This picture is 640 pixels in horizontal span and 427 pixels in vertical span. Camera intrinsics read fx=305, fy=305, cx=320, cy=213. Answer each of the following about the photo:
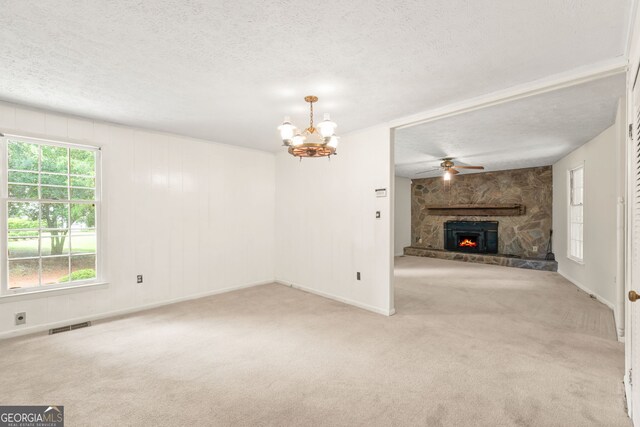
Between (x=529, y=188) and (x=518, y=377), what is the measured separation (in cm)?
653

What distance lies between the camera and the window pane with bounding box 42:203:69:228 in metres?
3.53

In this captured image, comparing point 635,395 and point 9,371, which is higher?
point 635,395

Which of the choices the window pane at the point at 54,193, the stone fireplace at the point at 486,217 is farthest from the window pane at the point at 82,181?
the stone fireplace at the point at 486,217

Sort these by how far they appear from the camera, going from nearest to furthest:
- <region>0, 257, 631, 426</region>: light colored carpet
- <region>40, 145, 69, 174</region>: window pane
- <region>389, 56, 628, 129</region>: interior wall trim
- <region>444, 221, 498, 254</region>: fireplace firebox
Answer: <region>0, 257, 631, 426</region>: light colored carpet → <region>389, 56, 628, 129</region>: interior wall trim → <region>40, 145, 69, 174</region>: window pane → <region>444, 221, 498, 254</region>: fireplace firebox

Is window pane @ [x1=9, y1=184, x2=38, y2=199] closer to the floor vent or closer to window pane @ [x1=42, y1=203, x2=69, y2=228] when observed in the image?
window pane @ [x1=42, y1=203, x2=69, y2=228]

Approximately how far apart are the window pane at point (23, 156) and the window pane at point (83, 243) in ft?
2.87

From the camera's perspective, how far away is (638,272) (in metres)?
1.62

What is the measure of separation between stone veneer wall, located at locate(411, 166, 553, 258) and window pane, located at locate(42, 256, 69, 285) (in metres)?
8.45

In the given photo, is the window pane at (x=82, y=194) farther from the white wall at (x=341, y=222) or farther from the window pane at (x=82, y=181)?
the white wall at (x=341, y=222)

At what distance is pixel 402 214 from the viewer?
9.38 m

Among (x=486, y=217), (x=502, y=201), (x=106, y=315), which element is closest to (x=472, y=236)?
(x=486, y=217)

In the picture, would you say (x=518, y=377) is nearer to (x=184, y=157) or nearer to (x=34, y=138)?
(x=184, y=157)

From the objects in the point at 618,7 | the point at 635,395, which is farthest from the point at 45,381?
the point at 618,7

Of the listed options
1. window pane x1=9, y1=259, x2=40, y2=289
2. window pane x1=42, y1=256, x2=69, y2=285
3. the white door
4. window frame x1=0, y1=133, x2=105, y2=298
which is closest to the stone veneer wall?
the white door
